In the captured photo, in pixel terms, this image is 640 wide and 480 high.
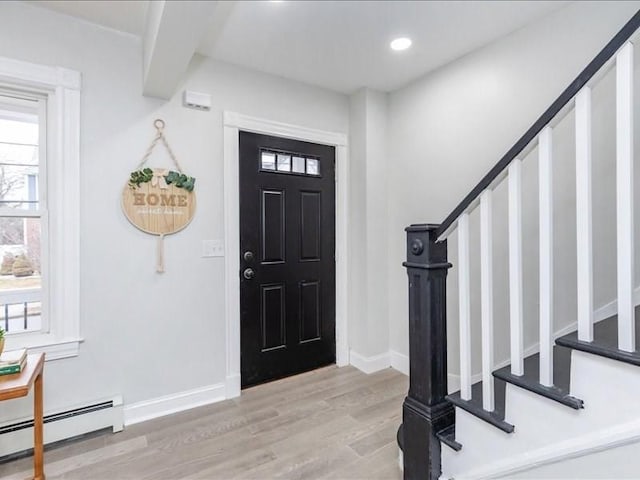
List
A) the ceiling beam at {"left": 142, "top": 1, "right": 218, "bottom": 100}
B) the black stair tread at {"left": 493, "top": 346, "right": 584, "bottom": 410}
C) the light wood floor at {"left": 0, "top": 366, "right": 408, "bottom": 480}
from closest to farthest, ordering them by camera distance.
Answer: the black stair tread at {"left": 493, "top": 346, "right": 584, "bottom": 410}, the ceiling beam at {"left": 142, "top": 1, "right": 218, "bottom": 100}, the light wood floor at {"left": 0, "top": 366, "right": 408, "bottom": 480}

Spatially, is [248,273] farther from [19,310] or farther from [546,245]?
[546,245]

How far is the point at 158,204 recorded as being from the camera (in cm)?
236

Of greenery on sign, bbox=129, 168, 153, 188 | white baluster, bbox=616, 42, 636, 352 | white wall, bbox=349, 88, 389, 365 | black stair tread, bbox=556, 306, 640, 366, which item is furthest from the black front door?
white baluster, bbox=616, 42, 636, 352

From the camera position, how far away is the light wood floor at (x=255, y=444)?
181cm

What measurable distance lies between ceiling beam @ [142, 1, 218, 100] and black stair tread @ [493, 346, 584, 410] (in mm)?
1951

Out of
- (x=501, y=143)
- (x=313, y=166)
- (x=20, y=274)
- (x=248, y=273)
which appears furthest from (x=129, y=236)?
(x=501, y=143)

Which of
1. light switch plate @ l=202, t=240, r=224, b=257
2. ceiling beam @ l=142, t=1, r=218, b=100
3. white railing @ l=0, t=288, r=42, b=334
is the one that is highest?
ceiling beam @ l=142, t=1, r=218, b=100

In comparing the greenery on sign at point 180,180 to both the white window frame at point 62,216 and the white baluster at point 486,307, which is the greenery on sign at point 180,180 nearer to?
the white window frame at point 62,216

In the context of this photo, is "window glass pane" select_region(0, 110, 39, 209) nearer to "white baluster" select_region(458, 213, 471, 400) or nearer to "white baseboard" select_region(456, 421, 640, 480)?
"white baluster" select_region(458, 213, 471, 400)

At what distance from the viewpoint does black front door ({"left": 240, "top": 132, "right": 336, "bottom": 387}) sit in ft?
9.04

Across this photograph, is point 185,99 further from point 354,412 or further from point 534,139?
point 354,412

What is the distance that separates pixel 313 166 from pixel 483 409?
2272 mm

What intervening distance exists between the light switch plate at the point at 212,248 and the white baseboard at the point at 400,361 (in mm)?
1773

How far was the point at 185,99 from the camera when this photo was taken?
245cm
